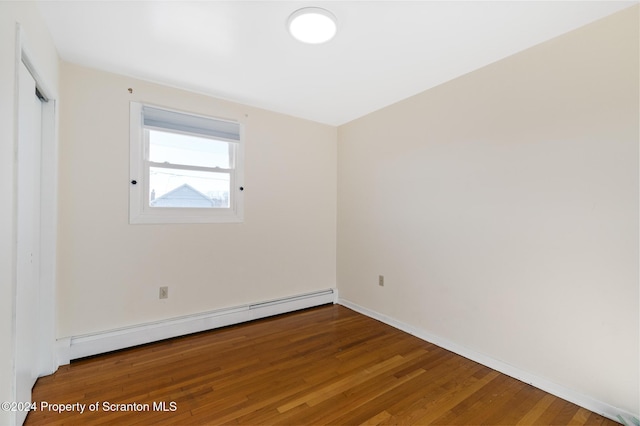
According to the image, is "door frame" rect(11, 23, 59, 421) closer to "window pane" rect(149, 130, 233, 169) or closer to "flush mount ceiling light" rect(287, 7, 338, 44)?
"window pane" rect(149, 130, 233, 169)

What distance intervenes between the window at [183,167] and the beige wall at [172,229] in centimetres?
9

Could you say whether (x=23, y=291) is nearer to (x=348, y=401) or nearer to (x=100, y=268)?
(x=100, y=268)

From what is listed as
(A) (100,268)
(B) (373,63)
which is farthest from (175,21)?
(A) (100,268)

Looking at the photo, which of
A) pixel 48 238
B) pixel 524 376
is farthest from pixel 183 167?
pixel 524 376

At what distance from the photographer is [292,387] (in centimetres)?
197

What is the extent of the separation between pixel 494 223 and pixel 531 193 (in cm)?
34

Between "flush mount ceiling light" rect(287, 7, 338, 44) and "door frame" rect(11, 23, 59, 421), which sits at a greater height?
"flush mount ceiling light" rect(287, 7, 338, 44)

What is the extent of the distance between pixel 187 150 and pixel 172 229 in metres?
0.82

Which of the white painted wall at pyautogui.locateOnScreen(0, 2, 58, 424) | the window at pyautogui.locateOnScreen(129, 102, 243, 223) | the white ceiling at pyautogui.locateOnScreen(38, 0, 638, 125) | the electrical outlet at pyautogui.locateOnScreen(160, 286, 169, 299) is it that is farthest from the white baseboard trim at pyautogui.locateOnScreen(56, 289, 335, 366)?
the white ceiling at pyautogui.locateOnScreen(38, 0, 638, 125)

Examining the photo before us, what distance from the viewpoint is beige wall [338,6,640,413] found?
1699 mm

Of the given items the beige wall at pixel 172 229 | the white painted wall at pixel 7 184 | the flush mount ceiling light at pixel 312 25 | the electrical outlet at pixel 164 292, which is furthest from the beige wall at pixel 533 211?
the white painted wall at pixel 7 184

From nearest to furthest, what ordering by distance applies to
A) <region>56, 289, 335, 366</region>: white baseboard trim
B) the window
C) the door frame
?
the door frame → <region>56, 289, 335, 366</region>: white baseboard trim → the window

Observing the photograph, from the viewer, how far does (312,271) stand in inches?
146

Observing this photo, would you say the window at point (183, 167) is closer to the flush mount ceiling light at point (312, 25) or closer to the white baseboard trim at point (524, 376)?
the flush mount ceiling light at point (312, 25)
